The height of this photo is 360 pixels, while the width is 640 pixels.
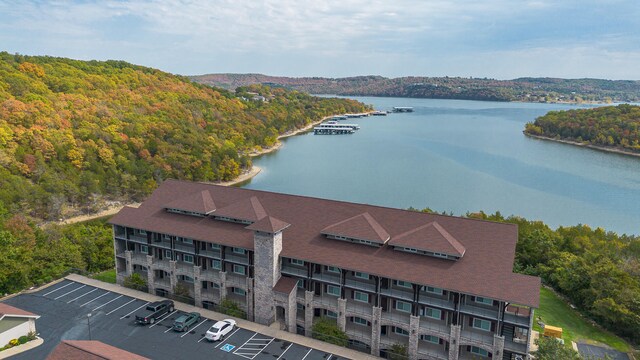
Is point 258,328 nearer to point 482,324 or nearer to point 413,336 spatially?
point 413,336

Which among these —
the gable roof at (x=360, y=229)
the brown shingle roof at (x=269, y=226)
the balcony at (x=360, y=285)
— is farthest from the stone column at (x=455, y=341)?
the brown shingle roof at (x=269, y=226)

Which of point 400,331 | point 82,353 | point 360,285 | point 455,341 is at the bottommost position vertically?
point 400,331

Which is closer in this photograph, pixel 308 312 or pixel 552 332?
pixel 552 332

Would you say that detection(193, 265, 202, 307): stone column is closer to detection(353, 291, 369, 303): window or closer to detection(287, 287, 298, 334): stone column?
detection(287, 287, 298, 334): stone column

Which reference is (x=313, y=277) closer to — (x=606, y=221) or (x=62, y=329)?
(x=62, y=329)

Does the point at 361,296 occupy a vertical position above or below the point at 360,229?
below

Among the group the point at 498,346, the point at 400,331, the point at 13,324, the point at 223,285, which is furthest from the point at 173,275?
the point at 498,346

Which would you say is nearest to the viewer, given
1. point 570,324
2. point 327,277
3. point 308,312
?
point 327,277

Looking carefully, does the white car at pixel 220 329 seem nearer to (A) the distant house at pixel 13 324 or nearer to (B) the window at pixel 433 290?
(A) the distant house at pixel 13 324

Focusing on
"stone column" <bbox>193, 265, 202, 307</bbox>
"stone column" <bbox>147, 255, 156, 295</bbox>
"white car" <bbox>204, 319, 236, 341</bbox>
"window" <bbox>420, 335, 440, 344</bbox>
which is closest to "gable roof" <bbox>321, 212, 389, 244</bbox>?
"window" <bbox>420, 335, 440, 344</bbox>

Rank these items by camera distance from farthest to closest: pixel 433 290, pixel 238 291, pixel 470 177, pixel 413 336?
pixel 470 177 < pixel 238 291 < pixel 433 290 < pixel 413 336
